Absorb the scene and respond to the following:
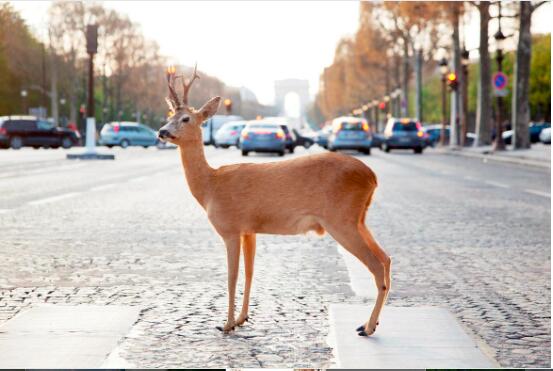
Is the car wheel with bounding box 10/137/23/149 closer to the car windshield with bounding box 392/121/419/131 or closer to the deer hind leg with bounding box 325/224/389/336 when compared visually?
the car windshield with bounding box 392/121/419/131

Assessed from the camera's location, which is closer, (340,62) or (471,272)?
(471,272)

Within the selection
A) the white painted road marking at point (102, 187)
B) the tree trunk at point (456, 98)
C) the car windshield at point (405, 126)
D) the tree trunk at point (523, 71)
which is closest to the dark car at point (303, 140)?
the tree trunk at point (456, 98)

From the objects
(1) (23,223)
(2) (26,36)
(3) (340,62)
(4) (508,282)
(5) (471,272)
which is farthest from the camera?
(3) (340,62)

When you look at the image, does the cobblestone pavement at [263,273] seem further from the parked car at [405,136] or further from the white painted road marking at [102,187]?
the parked car at [405,136]

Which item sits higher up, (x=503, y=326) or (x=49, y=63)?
(x=49, y=63)

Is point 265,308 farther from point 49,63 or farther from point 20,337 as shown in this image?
point 49,63

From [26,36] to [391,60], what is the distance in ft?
116

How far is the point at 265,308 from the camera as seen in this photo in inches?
235

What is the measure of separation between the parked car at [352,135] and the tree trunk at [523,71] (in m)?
6.21

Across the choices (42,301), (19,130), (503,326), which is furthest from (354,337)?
(19,130)

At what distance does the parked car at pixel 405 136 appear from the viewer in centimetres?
4759

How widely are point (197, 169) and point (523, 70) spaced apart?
127 feet

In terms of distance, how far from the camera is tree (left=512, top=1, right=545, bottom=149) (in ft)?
131

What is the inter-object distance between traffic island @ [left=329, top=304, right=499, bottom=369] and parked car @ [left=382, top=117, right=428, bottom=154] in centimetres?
4224
